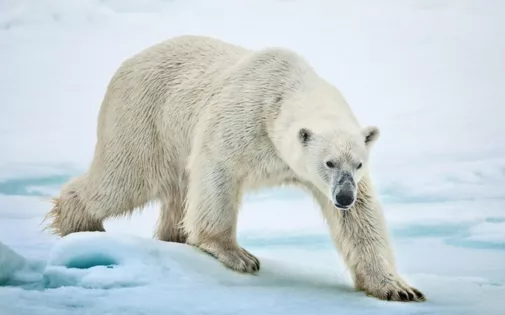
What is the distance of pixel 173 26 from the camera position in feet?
18.6

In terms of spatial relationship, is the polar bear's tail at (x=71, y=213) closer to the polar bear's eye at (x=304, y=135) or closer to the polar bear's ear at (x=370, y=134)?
the polar bear's eye at (x=304, y=135)

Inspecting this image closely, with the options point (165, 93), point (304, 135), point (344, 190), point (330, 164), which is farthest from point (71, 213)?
point (344, 190)

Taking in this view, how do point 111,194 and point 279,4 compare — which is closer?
point 111,194

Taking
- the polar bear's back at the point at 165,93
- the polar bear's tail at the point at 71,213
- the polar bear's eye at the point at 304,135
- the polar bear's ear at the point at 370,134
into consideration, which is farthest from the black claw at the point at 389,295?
the polar bear's tail at the point at 71,213

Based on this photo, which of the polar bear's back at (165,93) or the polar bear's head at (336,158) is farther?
the polar bear's back at (165,93)

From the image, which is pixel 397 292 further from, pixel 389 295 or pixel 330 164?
pixel 330 164

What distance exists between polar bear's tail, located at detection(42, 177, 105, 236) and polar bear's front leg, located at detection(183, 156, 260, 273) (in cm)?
76

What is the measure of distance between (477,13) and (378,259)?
2234mm

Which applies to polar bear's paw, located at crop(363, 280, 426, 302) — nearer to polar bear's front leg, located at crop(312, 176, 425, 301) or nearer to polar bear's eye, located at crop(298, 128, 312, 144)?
polar bear's front leg, located at crop(312, 176, 425, 301)

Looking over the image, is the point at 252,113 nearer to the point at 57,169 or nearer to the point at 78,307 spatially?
the point at 78,307

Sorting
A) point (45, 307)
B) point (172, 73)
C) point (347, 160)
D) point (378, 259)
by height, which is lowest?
point (45, 307)

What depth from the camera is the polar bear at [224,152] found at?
12.9 ft

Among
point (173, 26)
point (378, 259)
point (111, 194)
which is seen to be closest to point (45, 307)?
point (111, 194)

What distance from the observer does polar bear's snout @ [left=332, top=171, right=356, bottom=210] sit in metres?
3.59
